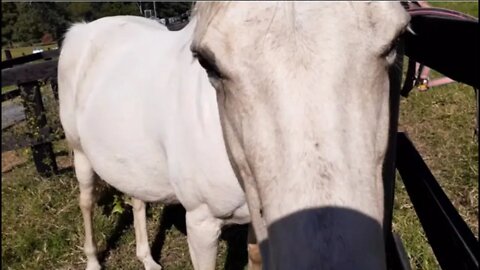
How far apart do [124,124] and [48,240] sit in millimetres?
1490

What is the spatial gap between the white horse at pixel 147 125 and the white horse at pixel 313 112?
76 cm

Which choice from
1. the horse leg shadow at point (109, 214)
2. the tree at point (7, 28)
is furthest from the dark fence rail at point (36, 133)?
the tree at point (7, 28)

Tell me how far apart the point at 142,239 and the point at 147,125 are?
4.29 ft

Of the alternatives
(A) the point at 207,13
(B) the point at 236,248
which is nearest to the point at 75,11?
(B) the point at 236,248

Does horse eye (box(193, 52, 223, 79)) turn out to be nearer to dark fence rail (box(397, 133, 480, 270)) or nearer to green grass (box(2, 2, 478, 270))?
dark fence rail (box(397, 133, 480, 270))

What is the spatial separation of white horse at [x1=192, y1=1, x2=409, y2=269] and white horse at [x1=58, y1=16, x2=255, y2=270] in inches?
29.8

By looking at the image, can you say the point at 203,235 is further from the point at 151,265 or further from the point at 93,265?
the point at 93,265

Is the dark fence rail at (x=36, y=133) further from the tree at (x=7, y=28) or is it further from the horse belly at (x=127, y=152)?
the tree at (x=7, y=28)

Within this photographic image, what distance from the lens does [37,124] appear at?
15.6 feet

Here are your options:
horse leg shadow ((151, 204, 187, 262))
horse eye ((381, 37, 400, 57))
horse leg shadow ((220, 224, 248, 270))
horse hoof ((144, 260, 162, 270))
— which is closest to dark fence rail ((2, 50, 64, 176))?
horse leg shadow ((151, 204, 187, 262))

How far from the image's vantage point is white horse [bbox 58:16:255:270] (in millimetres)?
1928

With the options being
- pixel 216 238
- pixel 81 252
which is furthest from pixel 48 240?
pixel 216 238

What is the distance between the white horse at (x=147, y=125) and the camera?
1928 mm

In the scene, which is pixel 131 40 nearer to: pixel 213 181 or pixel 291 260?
pixel 213 181
